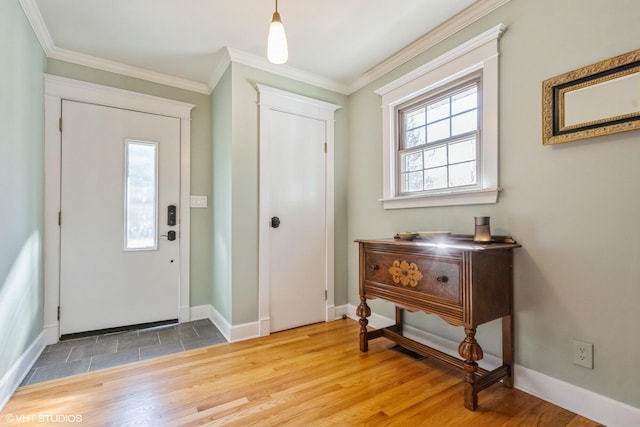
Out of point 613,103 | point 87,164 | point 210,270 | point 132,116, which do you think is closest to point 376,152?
point 613,103

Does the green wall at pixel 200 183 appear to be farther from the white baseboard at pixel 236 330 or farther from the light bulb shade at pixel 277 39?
the light bulb shade at pixel 277 39

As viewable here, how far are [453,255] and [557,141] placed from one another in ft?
2.78

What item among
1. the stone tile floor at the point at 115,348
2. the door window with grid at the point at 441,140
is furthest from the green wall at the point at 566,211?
the stone tile floor at the point at 115,348

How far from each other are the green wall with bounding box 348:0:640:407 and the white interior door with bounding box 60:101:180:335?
2732 mm

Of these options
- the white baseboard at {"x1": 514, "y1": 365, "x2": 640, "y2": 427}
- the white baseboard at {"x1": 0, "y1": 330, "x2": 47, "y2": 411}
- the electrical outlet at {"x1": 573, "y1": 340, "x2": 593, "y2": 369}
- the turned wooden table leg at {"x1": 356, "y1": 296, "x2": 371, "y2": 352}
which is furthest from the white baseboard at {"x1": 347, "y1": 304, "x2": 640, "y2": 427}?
the white baseboard at {"x1": 0, "y1": 330, "x2": 47, "y2": 411}

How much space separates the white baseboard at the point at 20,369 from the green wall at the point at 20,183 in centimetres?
4

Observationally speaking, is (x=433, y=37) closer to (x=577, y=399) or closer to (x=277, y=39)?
(x=277, y=39)

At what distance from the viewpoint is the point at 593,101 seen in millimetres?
1530

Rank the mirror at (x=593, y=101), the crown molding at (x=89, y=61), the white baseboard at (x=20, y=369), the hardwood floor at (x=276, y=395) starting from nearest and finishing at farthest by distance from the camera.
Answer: the mirror at (x=593, y=101) < the hardwood floor at (x=276, y=395) < the white baseboard at (x=20, y=369) < the crown molding at (x=89, y=61)

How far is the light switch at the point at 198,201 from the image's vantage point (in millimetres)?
3125

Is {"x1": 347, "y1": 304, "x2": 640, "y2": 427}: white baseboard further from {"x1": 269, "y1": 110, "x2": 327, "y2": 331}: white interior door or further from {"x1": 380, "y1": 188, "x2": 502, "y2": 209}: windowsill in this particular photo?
{"x1": 269, "y1": 110, "x2": 327, "y2": 331}: white interior door

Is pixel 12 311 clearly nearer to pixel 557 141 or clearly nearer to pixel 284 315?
pixel 284 315

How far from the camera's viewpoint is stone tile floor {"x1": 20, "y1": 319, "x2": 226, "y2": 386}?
2068mm

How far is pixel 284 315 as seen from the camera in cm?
284
